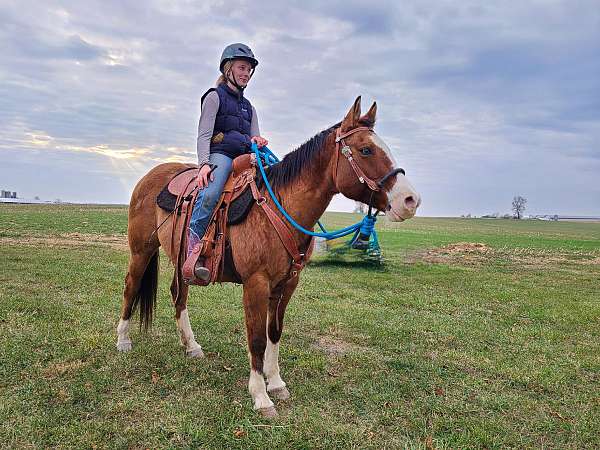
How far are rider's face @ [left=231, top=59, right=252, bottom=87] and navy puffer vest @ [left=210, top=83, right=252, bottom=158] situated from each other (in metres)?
0.15

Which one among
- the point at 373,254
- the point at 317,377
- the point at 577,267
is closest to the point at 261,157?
the point at 317,377

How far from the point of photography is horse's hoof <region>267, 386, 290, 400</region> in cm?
424

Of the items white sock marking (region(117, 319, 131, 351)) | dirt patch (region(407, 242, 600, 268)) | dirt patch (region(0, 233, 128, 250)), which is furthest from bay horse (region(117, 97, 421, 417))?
dirt patch (region(0, 233, 128, 250))

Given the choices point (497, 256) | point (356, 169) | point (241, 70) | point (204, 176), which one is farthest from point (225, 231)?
point (497, 256)

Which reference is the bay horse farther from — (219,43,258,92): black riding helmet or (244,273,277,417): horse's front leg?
(219,43,258,92): black riding helmet

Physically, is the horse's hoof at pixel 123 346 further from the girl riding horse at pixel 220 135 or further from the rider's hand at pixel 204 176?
the rider's hand at pixel 204 176

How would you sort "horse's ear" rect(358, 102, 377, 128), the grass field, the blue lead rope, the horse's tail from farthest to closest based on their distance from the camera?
the horse's tail < the blue lead rope < "horse's ear" rect(358, 102, 377, 128) < the grass field

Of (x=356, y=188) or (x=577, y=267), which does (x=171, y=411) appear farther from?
(x=577, y=267)

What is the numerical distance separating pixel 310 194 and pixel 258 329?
54.7 inches

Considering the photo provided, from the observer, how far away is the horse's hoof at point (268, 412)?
151 inches

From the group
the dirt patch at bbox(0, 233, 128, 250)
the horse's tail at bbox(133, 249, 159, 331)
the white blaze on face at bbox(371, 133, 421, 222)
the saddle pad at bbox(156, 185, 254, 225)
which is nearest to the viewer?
the white blaze on face at bbox(371, 133, 421, 222)

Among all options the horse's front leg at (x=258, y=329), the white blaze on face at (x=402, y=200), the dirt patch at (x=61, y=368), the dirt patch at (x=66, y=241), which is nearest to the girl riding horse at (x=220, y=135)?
the horse's front leg at (x=258, y=329)

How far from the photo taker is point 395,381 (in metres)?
4.72

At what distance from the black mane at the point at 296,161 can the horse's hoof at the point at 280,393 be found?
215 centimetres
